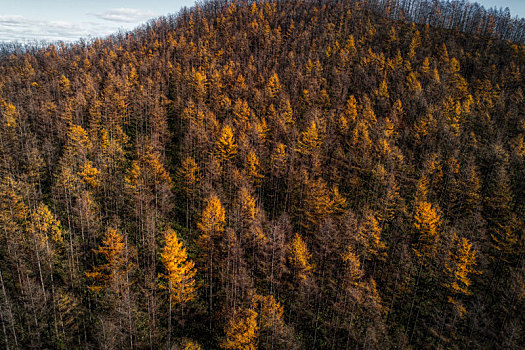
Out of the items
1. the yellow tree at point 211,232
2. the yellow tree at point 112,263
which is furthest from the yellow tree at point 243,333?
the yellow tree at point 112,263

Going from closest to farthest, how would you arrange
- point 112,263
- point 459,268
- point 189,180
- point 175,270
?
1. point 175,270
2. point 459,268
3. point 112,263
4. point 189,180

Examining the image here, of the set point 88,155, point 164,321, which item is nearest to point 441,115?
point 164,321

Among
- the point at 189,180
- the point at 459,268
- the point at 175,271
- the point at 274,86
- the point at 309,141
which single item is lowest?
the point at 175,271

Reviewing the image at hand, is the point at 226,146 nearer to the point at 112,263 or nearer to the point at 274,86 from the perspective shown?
the point at 112,263

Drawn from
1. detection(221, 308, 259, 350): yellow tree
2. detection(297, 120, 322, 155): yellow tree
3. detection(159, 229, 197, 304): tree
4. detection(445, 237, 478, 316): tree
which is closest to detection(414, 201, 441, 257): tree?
detection(445, 237, 478, 316): tree

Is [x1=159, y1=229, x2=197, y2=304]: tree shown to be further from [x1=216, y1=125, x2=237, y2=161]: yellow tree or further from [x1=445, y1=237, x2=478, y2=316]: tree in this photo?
[x1=445, y1=237, x2=478, y2=316]: tree

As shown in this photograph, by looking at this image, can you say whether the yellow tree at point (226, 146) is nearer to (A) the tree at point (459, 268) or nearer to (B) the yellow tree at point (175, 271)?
(B) the yellow tree at point (175, 271)

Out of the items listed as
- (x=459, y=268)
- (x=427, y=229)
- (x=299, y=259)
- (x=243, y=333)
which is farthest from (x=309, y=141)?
(x=243, y=333)

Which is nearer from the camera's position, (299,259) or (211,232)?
(299,259)

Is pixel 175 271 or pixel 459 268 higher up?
pixel 459 268
